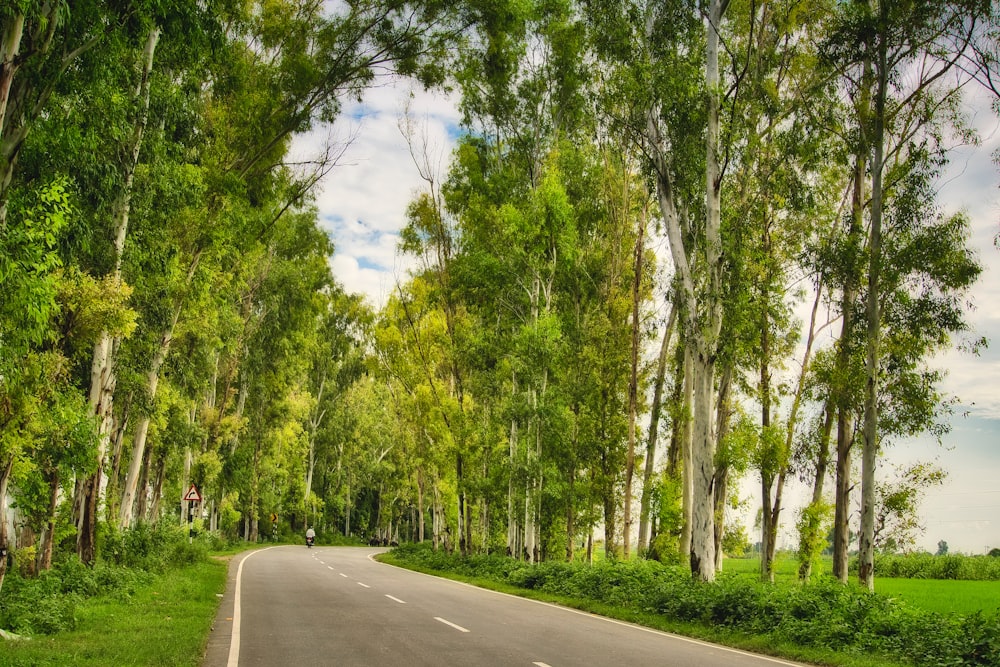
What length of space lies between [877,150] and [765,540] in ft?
41.0

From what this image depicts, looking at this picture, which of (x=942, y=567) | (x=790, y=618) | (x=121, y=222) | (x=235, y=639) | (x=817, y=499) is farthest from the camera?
(x=942, y=567)

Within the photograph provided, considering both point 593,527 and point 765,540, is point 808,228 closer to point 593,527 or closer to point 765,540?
point 765,540

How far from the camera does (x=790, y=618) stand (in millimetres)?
12438

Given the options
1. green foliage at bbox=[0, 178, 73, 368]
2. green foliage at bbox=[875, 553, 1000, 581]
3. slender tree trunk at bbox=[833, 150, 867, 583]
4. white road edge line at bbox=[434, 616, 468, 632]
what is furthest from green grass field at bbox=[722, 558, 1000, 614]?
green foliage at bbox=[0, 178, 73, 368]

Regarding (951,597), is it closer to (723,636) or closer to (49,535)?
(723,636)

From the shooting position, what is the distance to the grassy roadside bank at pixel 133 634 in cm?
848

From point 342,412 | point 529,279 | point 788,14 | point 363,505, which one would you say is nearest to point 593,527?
point 529,279

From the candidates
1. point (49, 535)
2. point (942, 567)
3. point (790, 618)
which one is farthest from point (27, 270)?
point (942, 567)

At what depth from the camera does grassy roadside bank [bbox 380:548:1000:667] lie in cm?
1020

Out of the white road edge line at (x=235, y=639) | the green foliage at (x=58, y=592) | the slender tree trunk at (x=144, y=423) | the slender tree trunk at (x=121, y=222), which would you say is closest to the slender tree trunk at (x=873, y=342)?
the white road edge line at (x=235, y=639)

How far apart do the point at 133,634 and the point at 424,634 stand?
411 cm

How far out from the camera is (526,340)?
82.4 ft

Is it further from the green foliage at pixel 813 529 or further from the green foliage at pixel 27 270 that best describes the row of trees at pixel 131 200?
the green foliage at pixel 813 529

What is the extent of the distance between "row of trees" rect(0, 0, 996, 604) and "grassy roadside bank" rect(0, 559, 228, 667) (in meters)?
2.22
